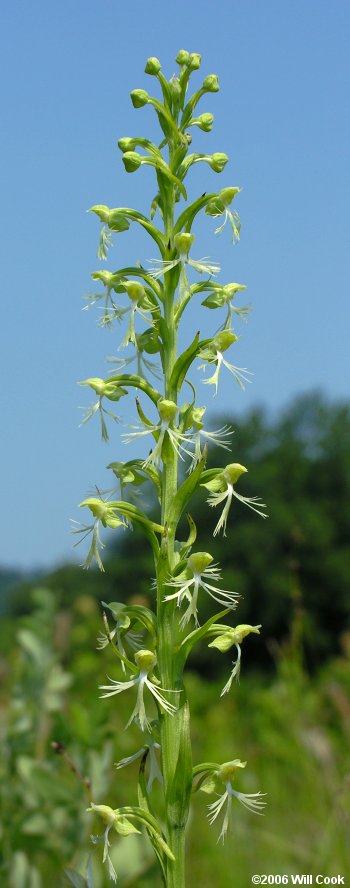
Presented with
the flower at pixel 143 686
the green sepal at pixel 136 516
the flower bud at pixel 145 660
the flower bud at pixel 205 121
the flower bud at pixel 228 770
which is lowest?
the flower bud at pixel 228 770

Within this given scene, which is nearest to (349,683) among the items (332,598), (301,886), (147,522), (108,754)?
(301,886)

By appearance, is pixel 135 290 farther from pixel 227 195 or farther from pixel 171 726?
pixel 171 726

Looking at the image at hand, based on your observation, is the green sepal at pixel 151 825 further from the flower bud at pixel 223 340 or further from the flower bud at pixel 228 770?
the flower bud at pixel 223 340

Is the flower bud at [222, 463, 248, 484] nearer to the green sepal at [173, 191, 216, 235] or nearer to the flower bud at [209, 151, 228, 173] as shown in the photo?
the green sepal at [173, 191, 216, 235]

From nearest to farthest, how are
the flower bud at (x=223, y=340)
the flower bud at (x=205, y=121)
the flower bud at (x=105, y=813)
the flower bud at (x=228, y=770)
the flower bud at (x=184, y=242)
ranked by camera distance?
1. the flower bud at (x=105, y=813)
2. the flower bud at (x=228, y=770)
3. the flower bud at (x=184, y=242)
4. the flower bud at (x=223, y=340)
5. the flower bud at (x=205, y=121)

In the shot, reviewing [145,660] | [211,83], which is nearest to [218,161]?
[211,83]

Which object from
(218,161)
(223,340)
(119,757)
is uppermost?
(218,161)

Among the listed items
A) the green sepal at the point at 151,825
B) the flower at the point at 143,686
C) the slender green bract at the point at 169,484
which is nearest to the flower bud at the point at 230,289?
the slender green bract at the point at 169,484

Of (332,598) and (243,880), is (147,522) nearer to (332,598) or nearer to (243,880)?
(243,880)
